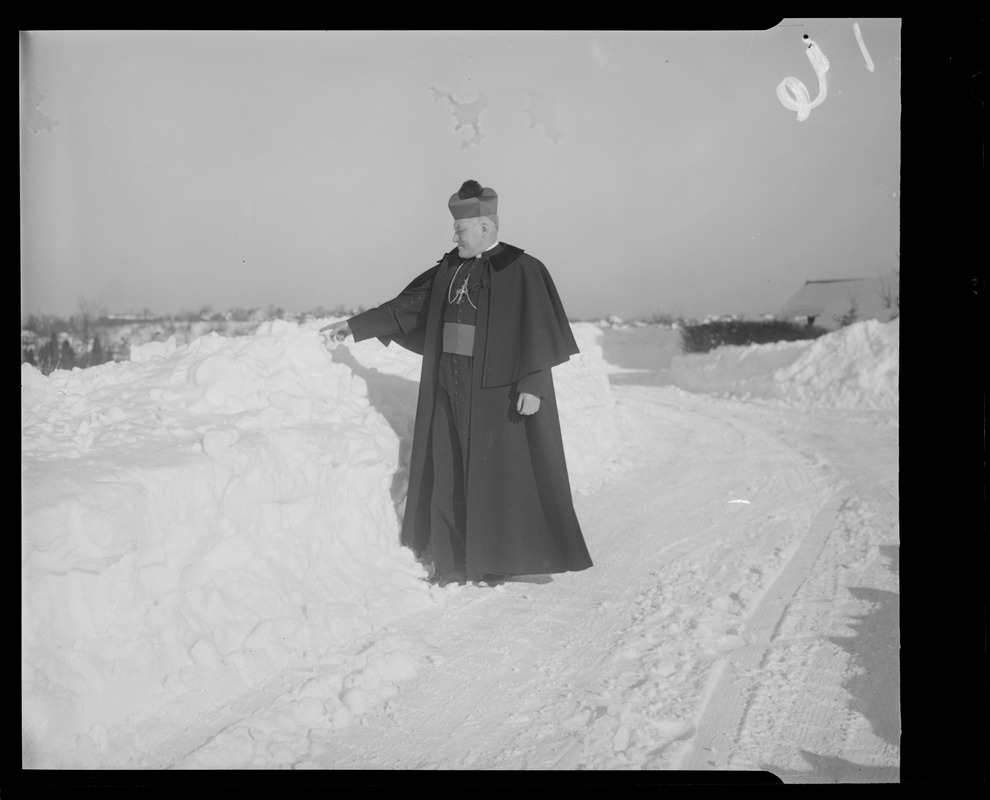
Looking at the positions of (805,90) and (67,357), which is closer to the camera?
(805,90)

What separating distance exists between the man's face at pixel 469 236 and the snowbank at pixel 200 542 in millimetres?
1177

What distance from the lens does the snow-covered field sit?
9.66 ft

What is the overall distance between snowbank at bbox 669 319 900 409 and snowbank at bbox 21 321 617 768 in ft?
21.3

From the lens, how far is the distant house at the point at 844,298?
5016 mm

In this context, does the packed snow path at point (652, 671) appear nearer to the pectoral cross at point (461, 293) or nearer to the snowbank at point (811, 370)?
the pectoral cross at point (461, 293)

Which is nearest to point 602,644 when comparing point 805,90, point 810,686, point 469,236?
point 810,686

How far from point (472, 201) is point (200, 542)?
200 cm

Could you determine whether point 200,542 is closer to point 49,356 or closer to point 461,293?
point 49,356

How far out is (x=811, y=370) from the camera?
1075cm

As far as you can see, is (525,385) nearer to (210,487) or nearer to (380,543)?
(380,543)

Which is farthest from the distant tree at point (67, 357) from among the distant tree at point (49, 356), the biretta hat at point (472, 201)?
the biretta hat at point (472, 201)

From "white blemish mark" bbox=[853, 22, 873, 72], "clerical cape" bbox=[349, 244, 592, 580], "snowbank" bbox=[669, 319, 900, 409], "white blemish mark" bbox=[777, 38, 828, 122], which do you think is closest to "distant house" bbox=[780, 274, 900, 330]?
"white blemish mark" bbox=[777, 38, 828, 122]
